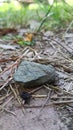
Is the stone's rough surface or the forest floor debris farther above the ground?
the stone's rough surface

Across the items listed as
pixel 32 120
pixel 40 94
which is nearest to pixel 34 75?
pixel 40 94

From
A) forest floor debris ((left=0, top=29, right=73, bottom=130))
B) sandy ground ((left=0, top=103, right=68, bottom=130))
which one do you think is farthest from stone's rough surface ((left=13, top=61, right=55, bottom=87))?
sandy ground ((left=0, top=103, right=68, bottom=130))

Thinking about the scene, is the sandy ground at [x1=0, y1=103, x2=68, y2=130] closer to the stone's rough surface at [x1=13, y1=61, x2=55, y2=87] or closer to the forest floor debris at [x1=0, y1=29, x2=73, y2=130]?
the forest floor debris at [x1=0, y1=29, x2=73, y2=130]

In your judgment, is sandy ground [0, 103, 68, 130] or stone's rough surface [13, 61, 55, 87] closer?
sandy ground [0, 103, 68, 130]

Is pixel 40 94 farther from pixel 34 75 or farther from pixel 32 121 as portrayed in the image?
pixel 32 121

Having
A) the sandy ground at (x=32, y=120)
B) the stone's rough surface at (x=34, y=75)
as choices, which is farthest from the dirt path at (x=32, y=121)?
the stone's rough surface at (x=34, y=75)

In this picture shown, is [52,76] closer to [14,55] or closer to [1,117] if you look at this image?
[1,117]
